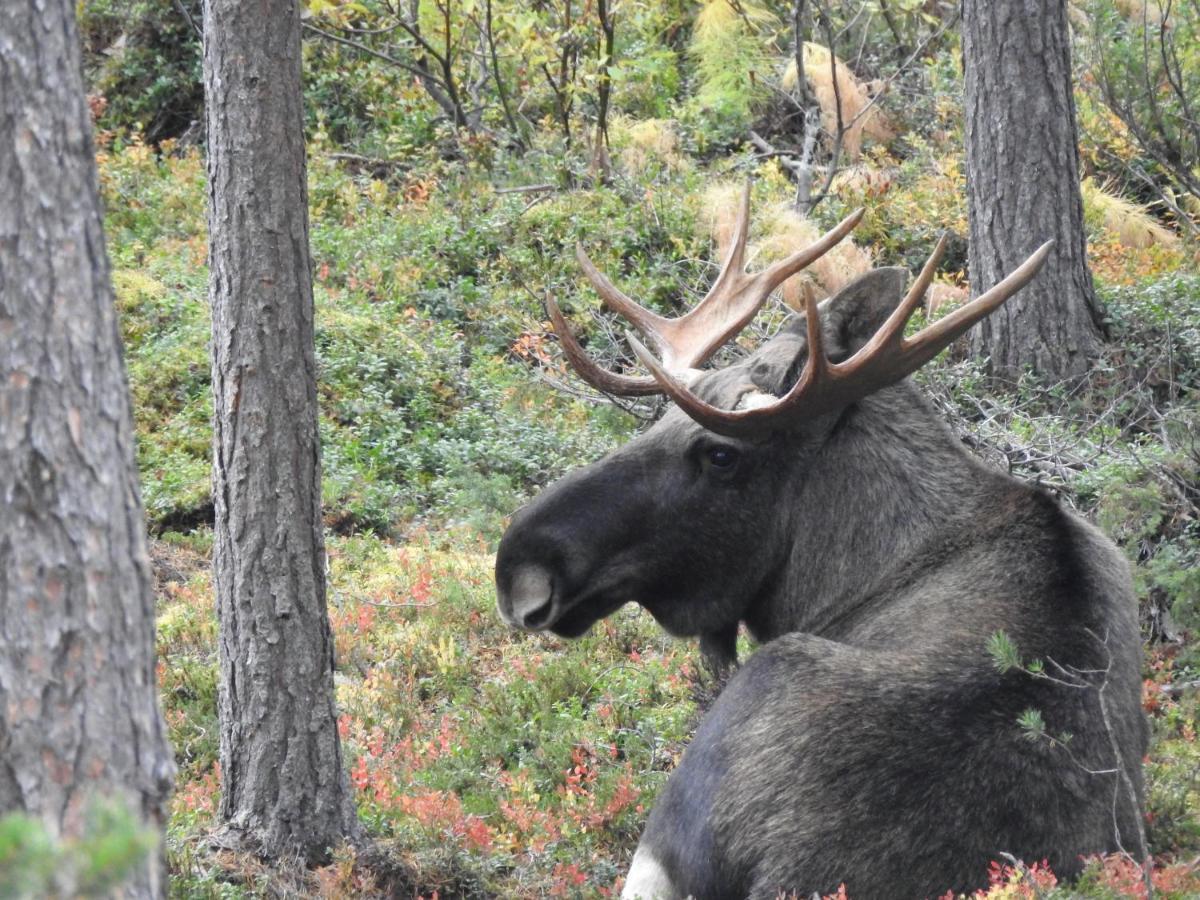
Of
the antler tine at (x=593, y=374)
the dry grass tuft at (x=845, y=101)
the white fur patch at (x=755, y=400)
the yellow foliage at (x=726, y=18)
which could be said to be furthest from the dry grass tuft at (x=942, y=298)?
the yellow foliage at (x=726, y=18)

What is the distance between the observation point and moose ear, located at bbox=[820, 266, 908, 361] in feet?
16.8

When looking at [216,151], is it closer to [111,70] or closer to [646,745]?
[646,745]

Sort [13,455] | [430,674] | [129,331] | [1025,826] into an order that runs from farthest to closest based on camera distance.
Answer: [129,331], [430,674], [1025,826], [13,455]

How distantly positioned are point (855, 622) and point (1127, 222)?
25.3 feet

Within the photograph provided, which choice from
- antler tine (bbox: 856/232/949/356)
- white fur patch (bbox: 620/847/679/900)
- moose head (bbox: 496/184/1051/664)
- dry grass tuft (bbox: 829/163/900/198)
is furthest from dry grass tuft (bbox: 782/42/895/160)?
white fur patch (bbox: 620/847/679/900)

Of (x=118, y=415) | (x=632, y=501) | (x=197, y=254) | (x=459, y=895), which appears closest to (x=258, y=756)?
(x=459, y=895)

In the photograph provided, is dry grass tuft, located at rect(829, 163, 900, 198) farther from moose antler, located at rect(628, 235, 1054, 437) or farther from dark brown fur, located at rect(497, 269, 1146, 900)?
moose antler, located at rect(628, 235, 1054, 437)

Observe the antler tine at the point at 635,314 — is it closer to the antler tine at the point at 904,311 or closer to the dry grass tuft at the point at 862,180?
the antler tine at the point at 904,311

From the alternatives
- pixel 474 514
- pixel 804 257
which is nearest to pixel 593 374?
pixel 804 257

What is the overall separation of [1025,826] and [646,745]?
2.29 metres

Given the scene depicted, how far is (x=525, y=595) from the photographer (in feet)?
15.8

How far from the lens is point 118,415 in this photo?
7.43 ft

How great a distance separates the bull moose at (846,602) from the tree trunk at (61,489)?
7.06ft

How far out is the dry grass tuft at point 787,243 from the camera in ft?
34.2
